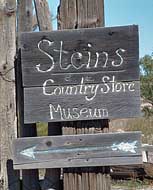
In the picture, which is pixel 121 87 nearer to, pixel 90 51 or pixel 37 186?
pixel 90 51

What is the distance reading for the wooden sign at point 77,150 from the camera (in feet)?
10.0

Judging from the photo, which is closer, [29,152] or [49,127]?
[29,152]

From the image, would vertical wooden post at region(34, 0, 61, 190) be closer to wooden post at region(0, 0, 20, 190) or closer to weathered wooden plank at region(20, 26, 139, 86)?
wooden post at region(0, 0, 20, 190)

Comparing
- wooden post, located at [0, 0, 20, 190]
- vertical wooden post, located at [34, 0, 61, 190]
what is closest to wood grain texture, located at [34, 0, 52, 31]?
vertical wooden post, located at [34, 0, 61, 190]

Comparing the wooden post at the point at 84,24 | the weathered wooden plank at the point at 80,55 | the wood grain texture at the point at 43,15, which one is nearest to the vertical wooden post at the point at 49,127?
the wood grain texture at the point at 43,15

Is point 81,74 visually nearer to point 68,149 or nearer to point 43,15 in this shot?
point 68,149

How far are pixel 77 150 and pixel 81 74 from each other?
539 mm

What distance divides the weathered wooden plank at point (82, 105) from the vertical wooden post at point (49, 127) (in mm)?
174

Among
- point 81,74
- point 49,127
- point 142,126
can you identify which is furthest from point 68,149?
point 142,126

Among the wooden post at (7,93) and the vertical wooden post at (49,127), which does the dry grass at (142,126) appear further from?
the wooden post at (7,93)

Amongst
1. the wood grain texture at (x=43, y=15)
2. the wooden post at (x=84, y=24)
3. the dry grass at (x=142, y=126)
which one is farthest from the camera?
the dry grass at (x=142, y=126)

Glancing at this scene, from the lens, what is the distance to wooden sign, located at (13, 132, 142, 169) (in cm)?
306

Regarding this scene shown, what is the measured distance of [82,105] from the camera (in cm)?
306

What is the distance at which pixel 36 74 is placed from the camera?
3.05 meters
